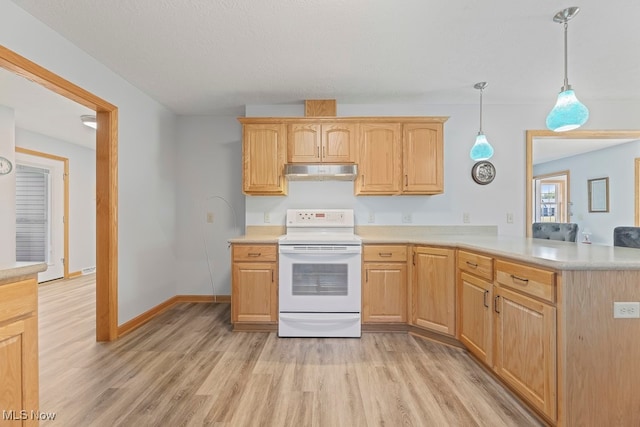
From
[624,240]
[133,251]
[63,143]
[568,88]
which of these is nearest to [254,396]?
[133,251]

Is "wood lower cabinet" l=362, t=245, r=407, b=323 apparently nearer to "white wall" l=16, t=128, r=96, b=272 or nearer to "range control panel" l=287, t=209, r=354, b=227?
"range control panel" l=287, t=209, r=354, b=227

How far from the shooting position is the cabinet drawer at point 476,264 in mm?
2088

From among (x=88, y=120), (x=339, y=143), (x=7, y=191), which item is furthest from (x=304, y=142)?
(x=7, y=191)

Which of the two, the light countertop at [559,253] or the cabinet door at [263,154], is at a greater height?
the cabinet door at [263,154]

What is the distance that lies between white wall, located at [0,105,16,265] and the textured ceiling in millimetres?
1851

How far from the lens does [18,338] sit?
46.5 inches

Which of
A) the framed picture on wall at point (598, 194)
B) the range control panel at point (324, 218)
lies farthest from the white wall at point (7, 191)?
the framed picture on wall at point (598, 194)

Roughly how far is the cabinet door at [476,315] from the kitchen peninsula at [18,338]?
2503 millimetres

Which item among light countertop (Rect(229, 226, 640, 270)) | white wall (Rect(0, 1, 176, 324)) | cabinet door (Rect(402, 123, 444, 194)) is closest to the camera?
light countertop (Rect(229, 226, 640, 270))

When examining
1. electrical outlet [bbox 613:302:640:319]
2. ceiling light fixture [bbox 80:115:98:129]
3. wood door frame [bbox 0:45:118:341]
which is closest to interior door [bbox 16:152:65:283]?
ceiling light fixture [bbox 80:115:98:129]

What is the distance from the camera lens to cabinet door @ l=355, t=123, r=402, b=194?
3146 mm

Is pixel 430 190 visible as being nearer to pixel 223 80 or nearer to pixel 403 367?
pixel 403 367

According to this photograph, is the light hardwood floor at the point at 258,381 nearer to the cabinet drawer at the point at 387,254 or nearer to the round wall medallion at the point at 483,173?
the cabinet drawer at the point at 387,254

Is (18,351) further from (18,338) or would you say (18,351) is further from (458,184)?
(458,184)
